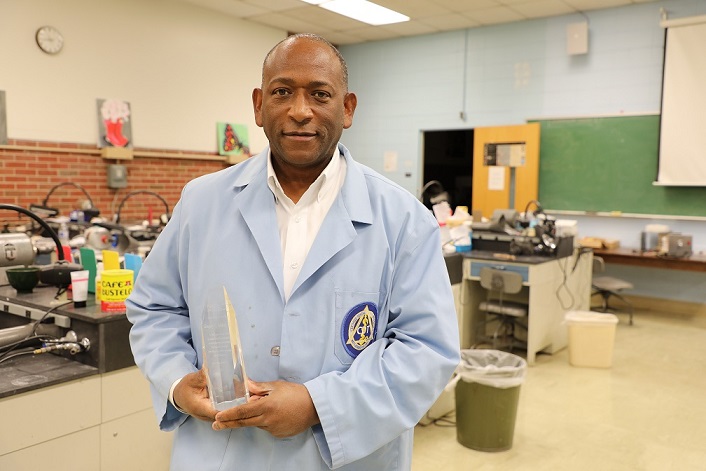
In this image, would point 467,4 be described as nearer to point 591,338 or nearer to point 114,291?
point 591,338

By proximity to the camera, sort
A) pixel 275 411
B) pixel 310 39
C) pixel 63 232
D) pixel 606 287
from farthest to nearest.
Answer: pixel 606 287, pixel 63 232, pixel 310 39, pixel 275 411

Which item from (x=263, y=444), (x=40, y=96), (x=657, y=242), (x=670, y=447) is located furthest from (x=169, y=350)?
(x=657, y=242)

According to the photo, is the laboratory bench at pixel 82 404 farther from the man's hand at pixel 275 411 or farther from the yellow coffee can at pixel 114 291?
the man's hand at pixel 275 411

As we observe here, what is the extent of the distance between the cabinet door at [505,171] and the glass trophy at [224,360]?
625 centimetres

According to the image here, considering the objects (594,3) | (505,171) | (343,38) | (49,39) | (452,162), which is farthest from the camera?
(343,38)

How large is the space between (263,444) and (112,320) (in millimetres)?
1084

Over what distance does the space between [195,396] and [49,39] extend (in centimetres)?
558

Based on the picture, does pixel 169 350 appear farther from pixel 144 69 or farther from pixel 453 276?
pixel 144 69

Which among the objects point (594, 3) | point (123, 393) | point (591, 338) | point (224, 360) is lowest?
point (591, 338)

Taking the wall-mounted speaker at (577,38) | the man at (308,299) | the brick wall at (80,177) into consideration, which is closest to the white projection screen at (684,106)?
the wall-mounted speaker at (577,38)

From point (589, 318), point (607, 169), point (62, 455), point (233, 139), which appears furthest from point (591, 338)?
point (233, 139)

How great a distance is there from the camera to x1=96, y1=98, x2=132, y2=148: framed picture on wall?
5.97 meters

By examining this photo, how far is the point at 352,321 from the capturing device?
1040 millimetres

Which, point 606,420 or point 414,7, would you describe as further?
point 414,7
